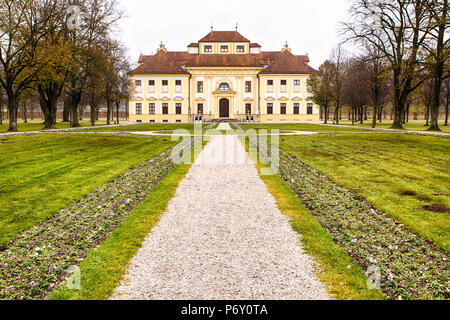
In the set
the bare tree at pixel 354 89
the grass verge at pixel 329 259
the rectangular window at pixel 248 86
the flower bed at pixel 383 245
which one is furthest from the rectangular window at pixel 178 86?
the grass verge at pixel 329 259

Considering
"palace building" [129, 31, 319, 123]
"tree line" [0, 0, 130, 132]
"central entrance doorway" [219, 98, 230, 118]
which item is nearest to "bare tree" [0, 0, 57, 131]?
"tree line" [0, 0, 130, 132]

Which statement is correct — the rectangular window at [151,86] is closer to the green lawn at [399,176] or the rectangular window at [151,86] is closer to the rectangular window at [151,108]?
the rectangular window at [151,108]

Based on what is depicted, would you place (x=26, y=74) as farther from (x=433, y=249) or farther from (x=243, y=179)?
(x=433, y=249)

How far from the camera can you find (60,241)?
17.9ft

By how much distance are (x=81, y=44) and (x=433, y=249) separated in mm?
36775

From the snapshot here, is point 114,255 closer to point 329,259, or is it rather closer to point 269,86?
point 329,259

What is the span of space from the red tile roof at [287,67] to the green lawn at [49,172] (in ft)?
154

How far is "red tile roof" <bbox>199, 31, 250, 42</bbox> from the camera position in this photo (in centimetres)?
6656

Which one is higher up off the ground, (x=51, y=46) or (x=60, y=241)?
(x=51, y=46)

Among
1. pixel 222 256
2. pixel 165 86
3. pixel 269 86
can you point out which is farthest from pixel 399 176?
pixel 165 86

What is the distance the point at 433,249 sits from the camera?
206 inches

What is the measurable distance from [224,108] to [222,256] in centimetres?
6009

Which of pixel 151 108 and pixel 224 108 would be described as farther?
pixel 224 108
